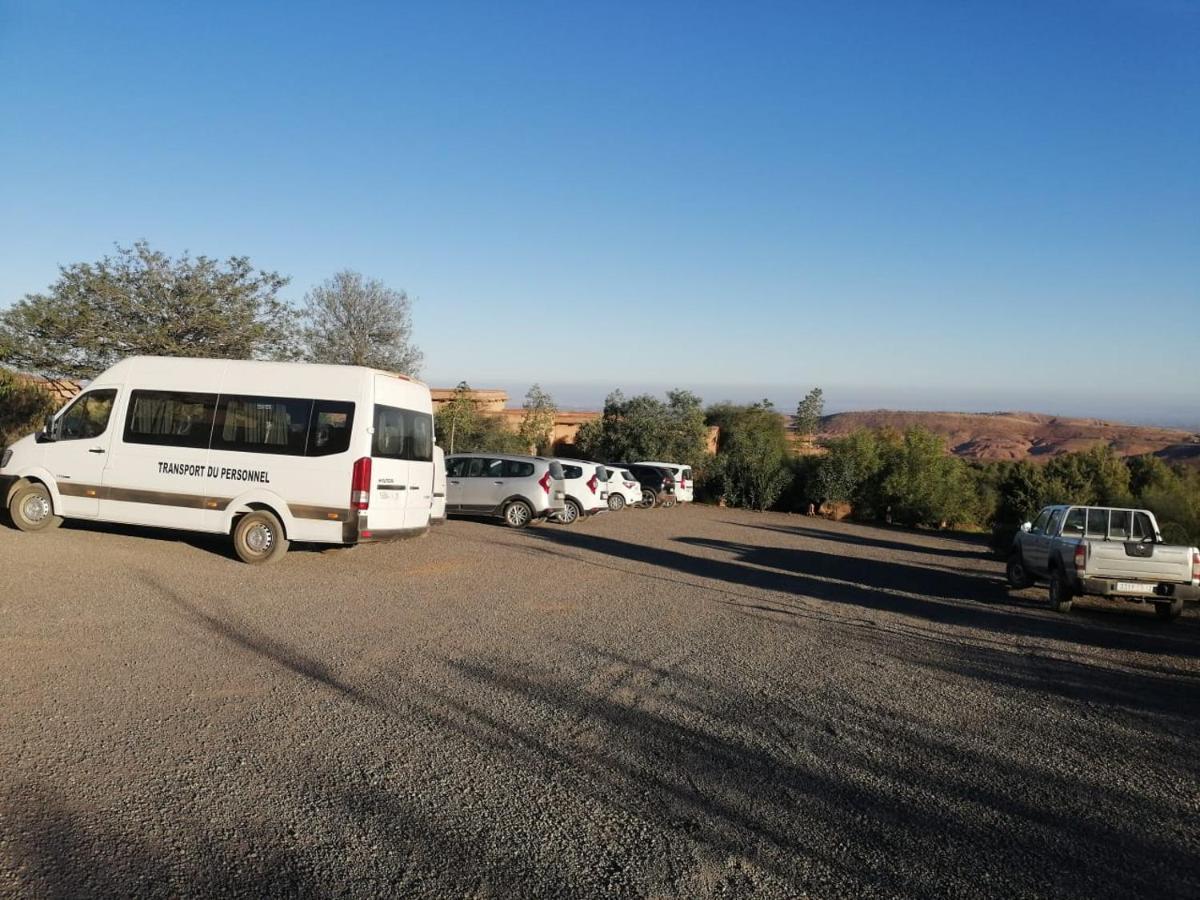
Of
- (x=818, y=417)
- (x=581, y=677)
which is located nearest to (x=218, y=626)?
(x=581, y=677)

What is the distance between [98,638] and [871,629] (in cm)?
797

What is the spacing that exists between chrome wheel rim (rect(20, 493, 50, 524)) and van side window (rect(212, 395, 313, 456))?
3139mm

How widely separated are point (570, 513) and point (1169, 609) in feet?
42.9

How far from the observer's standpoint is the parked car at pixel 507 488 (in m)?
20.6

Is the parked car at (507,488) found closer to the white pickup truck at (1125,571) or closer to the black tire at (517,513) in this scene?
the black tire at (517,513)

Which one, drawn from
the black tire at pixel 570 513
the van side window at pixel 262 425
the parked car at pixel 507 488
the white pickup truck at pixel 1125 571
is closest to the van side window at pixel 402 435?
the van side window at pixel 262 425

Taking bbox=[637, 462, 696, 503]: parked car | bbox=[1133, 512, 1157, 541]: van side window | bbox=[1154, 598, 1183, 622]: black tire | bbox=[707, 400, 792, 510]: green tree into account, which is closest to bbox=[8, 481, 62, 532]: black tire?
bbox=[1154, 598, 1183, 622]: black tire

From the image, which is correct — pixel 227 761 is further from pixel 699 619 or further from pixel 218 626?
pixel 699 619

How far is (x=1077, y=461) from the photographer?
32906 mm

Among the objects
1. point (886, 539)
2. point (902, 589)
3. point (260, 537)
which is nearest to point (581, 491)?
point (902, 589)

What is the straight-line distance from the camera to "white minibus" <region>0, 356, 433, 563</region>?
12.4 m

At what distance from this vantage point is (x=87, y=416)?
13.5m

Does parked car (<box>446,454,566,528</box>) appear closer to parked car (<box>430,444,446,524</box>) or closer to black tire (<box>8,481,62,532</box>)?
parked car (<box>430,444,446,524</box>)

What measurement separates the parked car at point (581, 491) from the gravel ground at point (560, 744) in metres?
10.7
